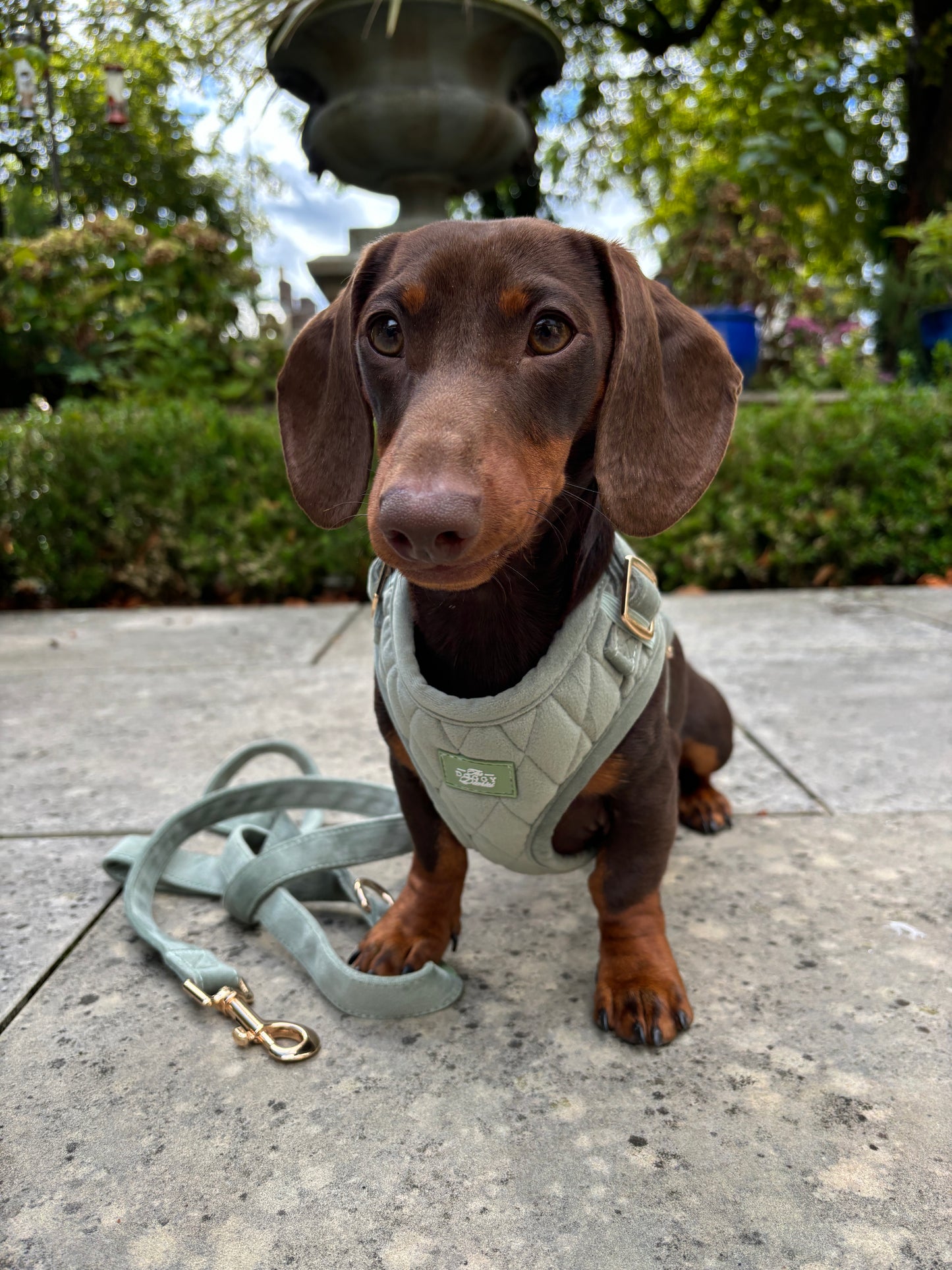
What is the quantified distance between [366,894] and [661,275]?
27.5 ft

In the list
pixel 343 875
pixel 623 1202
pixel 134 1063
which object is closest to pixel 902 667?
pixel 343 875

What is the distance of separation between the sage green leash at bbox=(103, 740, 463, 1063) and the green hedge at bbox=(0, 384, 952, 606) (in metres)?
3.09

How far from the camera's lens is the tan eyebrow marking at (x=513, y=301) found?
140cm

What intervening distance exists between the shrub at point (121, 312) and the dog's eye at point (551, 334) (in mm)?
5930

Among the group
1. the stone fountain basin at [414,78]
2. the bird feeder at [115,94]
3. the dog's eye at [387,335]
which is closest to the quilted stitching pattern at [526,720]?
the dog's eye at [387,335]

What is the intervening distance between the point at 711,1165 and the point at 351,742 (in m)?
1.87

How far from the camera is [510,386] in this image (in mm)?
1372

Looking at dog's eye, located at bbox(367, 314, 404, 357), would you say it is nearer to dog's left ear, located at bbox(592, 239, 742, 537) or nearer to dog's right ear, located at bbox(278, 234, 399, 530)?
dog's right ear, located at bbox(278, 234, 399, 530)

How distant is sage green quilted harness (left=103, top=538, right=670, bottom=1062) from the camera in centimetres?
148

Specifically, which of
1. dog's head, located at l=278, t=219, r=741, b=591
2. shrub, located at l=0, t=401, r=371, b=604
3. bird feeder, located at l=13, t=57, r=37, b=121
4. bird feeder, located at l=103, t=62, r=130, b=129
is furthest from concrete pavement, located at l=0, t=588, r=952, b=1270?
bird feeder, located at l=103, t=62, r=130, b=129

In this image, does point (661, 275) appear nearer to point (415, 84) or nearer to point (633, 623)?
point (415, 84)

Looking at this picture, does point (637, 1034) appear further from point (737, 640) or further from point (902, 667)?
point (737, 640)

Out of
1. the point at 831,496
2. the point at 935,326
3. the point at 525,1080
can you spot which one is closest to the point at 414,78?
the point at 831,496

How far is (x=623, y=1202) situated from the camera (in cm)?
117
